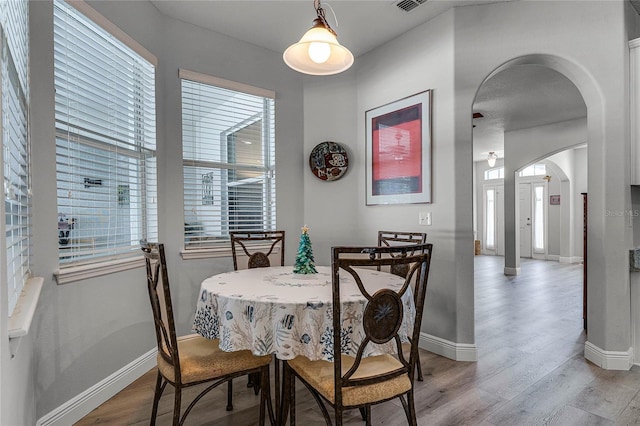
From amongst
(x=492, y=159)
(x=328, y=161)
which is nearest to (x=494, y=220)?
(x=492, y=159)

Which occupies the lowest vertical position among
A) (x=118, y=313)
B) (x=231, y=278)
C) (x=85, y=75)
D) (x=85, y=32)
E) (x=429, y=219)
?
(x=118, y=313)

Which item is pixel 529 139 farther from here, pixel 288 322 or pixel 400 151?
pixel 288 322

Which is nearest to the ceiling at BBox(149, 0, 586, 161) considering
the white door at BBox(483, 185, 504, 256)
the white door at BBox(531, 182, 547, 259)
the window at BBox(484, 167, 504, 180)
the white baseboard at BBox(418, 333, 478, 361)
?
the white baseboard at BBox(418, 333, 478, 361)

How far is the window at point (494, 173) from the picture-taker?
31.3 ft

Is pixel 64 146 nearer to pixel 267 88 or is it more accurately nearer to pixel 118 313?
pixel 118 313

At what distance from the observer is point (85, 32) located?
2.23 metres

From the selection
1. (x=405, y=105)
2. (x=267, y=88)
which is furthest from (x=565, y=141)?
(x=267, y=88)

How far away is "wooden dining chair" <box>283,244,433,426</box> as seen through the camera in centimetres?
140

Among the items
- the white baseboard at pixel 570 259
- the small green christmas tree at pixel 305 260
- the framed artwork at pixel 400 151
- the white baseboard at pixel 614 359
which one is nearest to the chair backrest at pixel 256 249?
the small green christmas tree at pixel 305 260

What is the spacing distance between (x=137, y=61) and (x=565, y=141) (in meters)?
6.44

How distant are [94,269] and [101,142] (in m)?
0.85

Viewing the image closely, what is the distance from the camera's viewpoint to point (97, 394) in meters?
2.20

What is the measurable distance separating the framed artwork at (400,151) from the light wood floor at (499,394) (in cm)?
146

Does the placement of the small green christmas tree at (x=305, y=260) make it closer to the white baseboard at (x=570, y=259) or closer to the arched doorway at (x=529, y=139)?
the arched doorway at (x=529, y=139)
